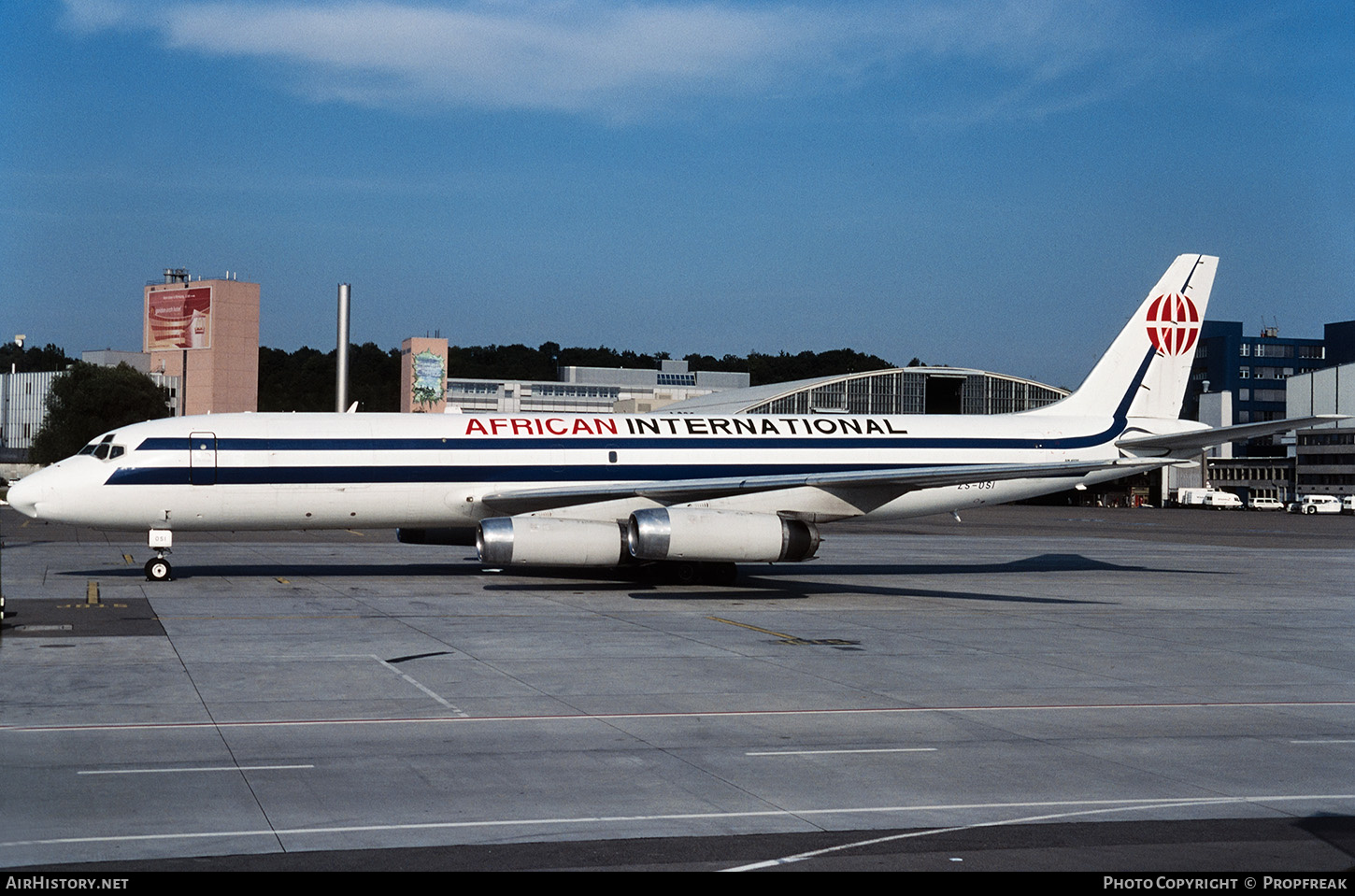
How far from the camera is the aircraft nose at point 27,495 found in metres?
27.9

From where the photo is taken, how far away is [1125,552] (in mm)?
47719

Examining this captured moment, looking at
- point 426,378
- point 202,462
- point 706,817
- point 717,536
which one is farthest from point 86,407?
point 706,817

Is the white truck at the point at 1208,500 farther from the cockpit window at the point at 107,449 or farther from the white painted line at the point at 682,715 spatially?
the white painted line at the point at 682,715

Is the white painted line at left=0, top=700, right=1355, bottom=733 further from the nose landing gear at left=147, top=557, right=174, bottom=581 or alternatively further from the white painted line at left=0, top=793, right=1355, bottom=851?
the nose landing gear at left=147, top=557, right=174, bottom=581

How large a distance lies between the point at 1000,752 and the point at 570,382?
174 meters

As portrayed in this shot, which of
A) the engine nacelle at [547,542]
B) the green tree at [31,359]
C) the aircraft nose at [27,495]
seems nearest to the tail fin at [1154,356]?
the engine nacelle at [547,542]

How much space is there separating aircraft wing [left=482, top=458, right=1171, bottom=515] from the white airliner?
57 millimetres

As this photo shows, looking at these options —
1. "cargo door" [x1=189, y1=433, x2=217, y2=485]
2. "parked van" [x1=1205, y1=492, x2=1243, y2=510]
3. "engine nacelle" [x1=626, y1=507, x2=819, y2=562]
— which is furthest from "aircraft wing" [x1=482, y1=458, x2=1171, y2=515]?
"parked van" [x1=1205, y1=492, x2=1243, y2=510]

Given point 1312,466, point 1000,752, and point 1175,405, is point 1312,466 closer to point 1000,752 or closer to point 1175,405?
point 1175,405

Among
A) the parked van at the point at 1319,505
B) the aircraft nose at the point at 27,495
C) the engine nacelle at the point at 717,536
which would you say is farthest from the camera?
the parked van at the point at 1319,505

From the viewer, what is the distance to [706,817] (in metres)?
10.7

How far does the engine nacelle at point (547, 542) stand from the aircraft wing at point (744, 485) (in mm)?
1793

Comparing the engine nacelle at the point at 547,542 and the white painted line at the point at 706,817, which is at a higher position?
the engine nacelle at the point at 547,542

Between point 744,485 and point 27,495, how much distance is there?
16206 millimetres
